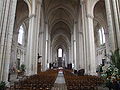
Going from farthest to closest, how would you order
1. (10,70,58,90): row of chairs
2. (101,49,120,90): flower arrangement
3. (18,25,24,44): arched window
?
(18,25,24,44): arched window
(101,49,120,90): flower arrangement
(10,70,58,90): row of chairs

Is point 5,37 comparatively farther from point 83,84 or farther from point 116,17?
point 116,17

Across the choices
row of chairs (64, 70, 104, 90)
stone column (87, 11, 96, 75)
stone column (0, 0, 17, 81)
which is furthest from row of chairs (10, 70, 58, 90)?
stone column (87, 11, 96, 75)

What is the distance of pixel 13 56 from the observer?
20.9 m

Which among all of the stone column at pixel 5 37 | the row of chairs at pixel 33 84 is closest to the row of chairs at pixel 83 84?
the row of chairs at pixel 33 84

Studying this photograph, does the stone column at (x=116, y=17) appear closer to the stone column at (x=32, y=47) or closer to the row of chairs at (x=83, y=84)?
the row of chairs at (x=83, y=84)

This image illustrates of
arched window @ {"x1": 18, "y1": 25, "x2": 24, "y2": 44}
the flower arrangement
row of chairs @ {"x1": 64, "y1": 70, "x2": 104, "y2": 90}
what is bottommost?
row of chairs @ {"x1": 64, "y1": 70, "x2": 104, "y2": 90}

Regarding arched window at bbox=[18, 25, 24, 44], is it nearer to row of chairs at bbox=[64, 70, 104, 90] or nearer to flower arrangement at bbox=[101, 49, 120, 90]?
row of chairs at bbox=[64, 70, 104, 90]

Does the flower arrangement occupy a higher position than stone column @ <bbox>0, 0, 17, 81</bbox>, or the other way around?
stone column @ <bbox>0, 0, 17, 81</bbox>

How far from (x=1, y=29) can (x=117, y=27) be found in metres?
7.36

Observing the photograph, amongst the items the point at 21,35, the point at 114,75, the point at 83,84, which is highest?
the point at 21,35

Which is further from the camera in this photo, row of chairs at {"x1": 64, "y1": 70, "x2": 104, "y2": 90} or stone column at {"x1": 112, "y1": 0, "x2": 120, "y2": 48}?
stone column at {"x1": 112, "y1": 0, "x2": 120, "y2": 48}

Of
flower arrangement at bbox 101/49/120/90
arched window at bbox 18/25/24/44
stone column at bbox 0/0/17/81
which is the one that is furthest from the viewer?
arched window at bbox 18/25/24/44

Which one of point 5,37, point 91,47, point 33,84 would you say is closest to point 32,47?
point 5,37

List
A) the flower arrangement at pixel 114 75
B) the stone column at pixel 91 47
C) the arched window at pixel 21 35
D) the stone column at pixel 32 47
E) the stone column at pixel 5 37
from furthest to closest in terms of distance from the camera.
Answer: the arched window at pixel 21 35
the stone column at pixel 91 47
the stone column at pixel 32 47
the stone column at pixel 5 37
the flower arrangement at pixel 114 75
